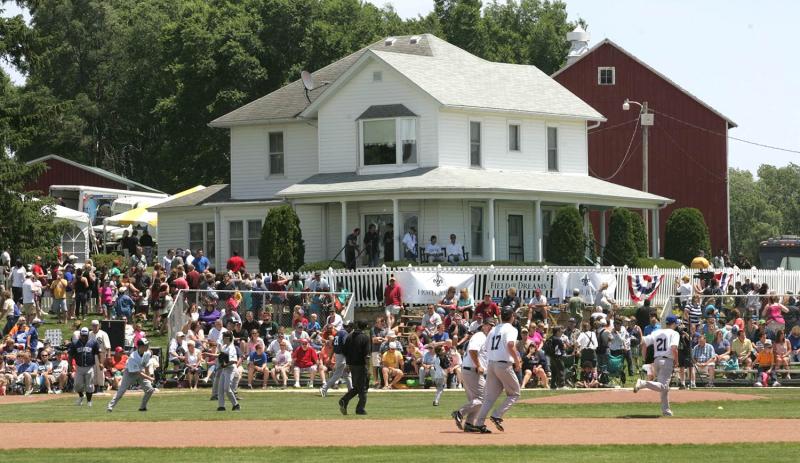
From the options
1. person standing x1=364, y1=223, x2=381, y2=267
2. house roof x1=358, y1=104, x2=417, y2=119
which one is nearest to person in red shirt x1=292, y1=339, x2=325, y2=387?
person standing x1=364, y1=223, x2=381, y2=267

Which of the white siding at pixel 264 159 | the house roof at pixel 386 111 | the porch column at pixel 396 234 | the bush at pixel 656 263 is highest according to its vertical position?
the house roof at pixel 386 111

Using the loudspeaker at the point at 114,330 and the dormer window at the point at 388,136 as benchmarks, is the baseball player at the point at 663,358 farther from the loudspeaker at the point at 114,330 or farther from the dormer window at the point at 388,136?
the dormer window at the point at 388,136

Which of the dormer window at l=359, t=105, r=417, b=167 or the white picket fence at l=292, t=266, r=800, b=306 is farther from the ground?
the dormer window at l=359, t=105, r=417, b=167

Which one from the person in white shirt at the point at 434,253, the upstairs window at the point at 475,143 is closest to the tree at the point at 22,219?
the person in white shirt at the point at 434,253

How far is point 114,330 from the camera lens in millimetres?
36719

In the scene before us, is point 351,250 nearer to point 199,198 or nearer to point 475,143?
point 475,143

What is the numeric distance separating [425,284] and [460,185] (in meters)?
6.05

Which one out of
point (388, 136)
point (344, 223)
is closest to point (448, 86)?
point (388, 136)

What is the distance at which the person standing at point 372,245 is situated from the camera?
1832 inches

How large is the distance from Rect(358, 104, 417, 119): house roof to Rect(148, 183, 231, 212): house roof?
7.48 meters

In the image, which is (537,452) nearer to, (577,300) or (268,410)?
(268,410)

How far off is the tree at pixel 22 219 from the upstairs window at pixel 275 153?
7900 millimetres

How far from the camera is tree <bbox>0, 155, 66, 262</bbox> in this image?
4706 cm

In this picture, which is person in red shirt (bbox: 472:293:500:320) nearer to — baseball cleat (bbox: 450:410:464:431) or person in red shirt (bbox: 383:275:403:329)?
person in red shirt (bbox: 383:275:403:329)
